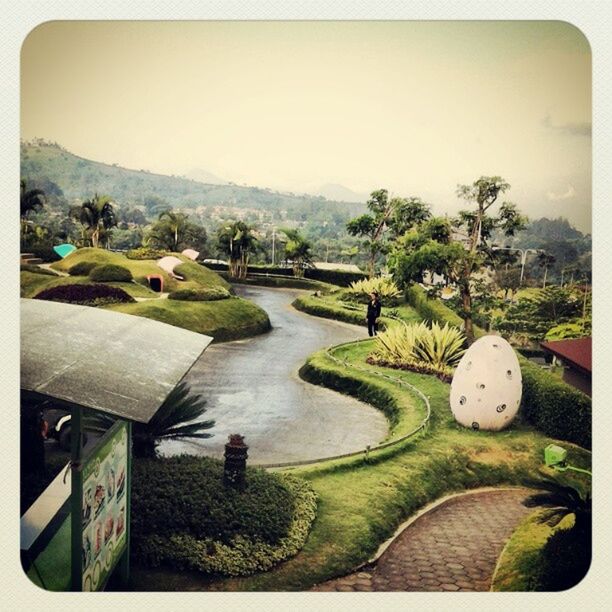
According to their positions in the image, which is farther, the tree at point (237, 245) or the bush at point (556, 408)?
the tree at point (237, 245)

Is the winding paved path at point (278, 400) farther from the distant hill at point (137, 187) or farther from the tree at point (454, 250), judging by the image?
the distant hill at point (137, 187)

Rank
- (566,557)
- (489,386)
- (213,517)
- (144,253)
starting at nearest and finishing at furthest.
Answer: (213,517) → (566,557) → (489,386) → (144,253)

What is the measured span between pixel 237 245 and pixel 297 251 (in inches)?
18.8

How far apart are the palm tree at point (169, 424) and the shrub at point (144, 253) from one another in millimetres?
1074

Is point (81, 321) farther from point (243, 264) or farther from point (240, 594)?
point (240, 594)

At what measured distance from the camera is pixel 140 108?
248 inches

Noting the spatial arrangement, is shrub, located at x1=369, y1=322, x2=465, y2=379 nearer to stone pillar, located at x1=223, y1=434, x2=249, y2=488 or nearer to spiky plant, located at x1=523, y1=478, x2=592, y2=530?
spiky plant, located at x1=523, y1=478, x2=592, y2=530

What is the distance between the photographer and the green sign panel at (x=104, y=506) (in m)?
4.92

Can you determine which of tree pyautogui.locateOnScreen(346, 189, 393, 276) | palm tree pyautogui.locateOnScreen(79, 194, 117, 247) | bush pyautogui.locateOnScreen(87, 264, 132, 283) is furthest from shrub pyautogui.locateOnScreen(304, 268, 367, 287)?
palm tree pyautogui.locateOnScreen(79, 194, 117, 247)

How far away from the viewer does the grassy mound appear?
255 inches

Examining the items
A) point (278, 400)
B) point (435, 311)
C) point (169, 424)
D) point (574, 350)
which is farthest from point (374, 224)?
point (169, 424)

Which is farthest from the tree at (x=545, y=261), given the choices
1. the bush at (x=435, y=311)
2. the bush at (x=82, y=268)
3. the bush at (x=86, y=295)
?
the bush at (x=82, y=268)

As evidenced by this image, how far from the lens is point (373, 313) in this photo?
690 centimetres

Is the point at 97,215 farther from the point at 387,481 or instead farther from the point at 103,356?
the point at 387,481
